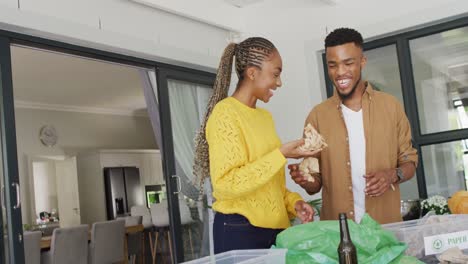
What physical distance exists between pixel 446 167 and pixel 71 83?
5243 millimetres

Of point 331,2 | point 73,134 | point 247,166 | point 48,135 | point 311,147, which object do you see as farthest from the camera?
point 73,134

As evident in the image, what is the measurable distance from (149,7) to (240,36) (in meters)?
1.05

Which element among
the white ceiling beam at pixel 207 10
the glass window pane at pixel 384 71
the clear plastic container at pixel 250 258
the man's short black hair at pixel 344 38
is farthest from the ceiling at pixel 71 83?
the clear plastic container at pixel 250 258

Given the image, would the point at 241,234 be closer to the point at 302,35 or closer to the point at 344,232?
the point at 344,232

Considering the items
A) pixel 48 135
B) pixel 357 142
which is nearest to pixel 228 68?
pixel 357 142

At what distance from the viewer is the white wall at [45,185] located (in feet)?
28.9

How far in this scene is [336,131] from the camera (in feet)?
7.16

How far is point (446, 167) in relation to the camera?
13.5ft

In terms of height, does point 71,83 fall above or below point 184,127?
above

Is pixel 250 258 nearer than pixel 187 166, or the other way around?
pixel 250 258

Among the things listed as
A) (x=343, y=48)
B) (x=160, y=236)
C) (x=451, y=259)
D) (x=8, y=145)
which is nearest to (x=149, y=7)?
(x=8, y=145)

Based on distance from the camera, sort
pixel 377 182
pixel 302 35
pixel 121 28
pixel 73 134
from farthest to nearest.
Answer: pixel 73 134 → pixel 302 35 → pixel 121 28 → pixel 377 182

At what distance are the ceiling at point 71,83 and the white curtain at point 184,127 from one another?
1.79 m

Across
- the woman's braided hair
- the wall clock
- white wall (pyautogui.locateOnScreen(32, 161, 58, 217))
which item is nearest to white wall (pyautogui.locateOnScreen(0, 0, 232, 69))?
the woman's braided hair
